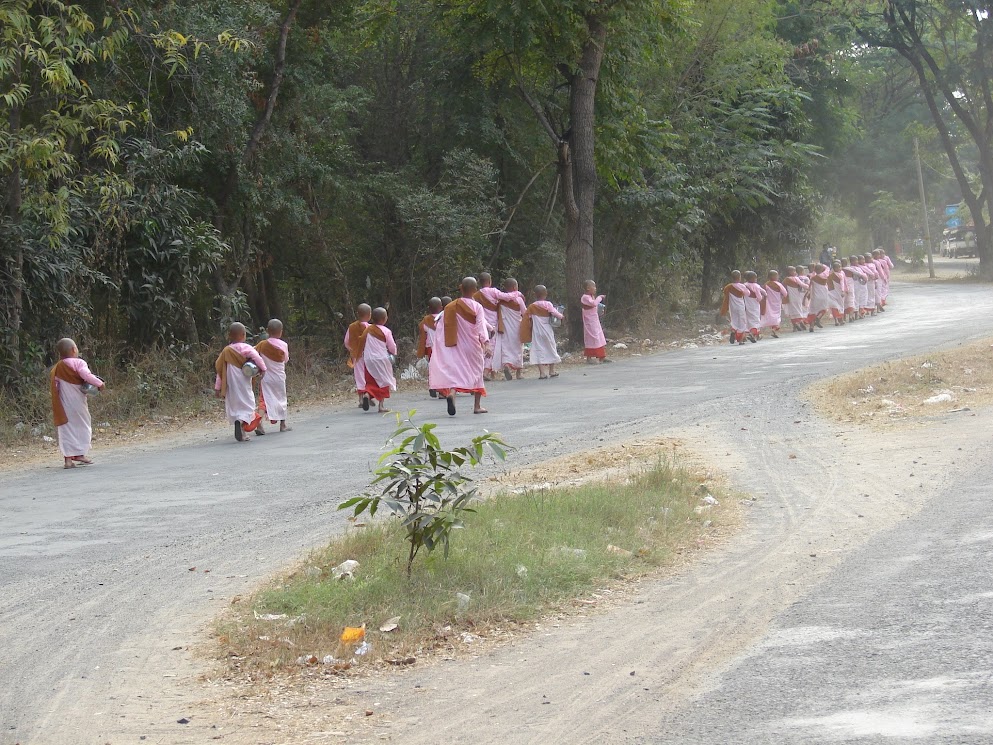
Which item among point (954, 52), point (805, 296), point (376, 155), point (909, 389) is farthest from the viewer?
point (954, 52)

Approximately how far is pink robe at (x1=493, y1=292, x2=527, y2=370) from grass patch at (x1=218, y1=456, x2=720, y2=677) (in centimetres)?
1341

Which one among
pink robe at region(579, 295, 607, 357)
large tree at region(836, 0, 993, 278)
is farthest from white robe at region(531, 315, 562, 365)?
large tree at region(836, 0, 993, 278)

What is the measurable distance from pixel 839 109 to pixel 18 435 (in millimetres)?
33697

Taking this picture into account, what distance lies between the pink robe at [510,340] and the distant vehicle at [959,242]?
61.7 m

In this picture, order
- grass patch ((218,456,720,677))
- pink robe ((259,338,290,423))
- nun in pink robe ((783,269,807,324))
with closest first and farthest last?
1. grass patch ((218,456,720,677))
2. pink robe ((259,338,290,423))
3. nun in pink robe ((783,269,807,324))

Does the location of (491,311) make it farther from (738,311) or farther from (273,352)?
(738,311)

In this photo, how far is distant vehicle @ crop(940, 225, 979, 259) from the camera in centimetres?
7988

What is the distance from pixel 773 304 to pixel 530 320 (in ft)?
34.5

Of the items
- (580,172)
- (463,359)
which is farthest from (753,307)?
(463,359)

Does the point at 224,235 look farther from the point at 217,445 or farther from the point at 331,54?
the point at 217,445

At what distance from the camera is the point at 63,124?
16125 millimetres

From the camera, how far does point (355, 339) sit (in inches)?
765

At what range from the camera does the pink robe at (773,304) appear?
102 feet

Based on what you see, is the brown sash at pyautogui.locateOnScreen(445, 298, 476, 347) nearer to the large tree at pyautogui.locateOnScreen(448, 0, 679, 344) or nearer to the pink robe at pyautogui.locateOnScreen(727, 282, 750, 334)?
the large tree at pyautogui.locateOnScreen(448, 0, 679, 344)
